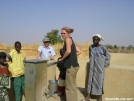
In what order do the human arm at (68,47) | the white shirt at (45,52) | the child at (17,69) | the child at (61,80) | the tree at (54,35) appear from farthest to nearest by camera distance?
the tree at (54,35) < the white shirt at (45,52) < the child at (61,80) < the child at (17,69) < the human arm at (68,47)

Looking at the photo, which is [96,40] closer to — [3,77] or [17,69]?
[17,69]

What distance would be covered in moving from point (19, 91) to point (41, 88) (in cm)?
51

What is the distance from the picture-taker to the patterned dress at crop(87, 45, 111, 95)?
4.02 meters

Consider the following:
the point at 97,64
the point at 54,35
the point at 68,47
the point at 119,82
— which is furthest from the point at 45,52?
the point at 54,35

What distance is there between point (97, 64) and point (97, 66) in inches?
1.9

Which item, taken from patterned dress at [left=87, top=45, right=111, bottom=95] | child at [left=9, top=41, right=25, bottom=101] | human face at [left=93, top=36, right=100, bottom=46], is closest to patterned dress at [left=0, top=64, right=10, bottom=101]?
child at [left=9, top=41, right=25, bottom=101]

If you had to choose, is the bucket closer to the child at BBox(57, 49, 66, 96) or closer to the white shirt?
the child at BBox(57, 49, 66, 96)

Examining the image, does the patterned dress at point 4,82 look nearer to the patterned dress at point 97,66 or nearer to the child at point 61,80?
the child at point 61,80

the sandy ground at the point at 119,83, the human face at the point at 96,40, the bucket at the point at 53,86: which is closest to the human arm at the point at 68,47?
the human face at the point at 96,40

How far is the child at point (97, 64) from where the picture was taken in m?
4.02

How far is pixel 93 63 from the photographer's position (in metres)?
4.11

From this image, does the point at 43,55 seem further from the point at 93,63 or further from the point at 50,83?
the point at 93,63

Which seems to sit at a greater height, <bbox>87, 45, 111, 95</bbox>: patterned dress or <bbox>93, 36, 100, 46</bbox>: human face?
<bbox>93, 36, 100, 46</bbox>: human face

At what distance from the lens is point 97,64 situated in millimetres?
4039
